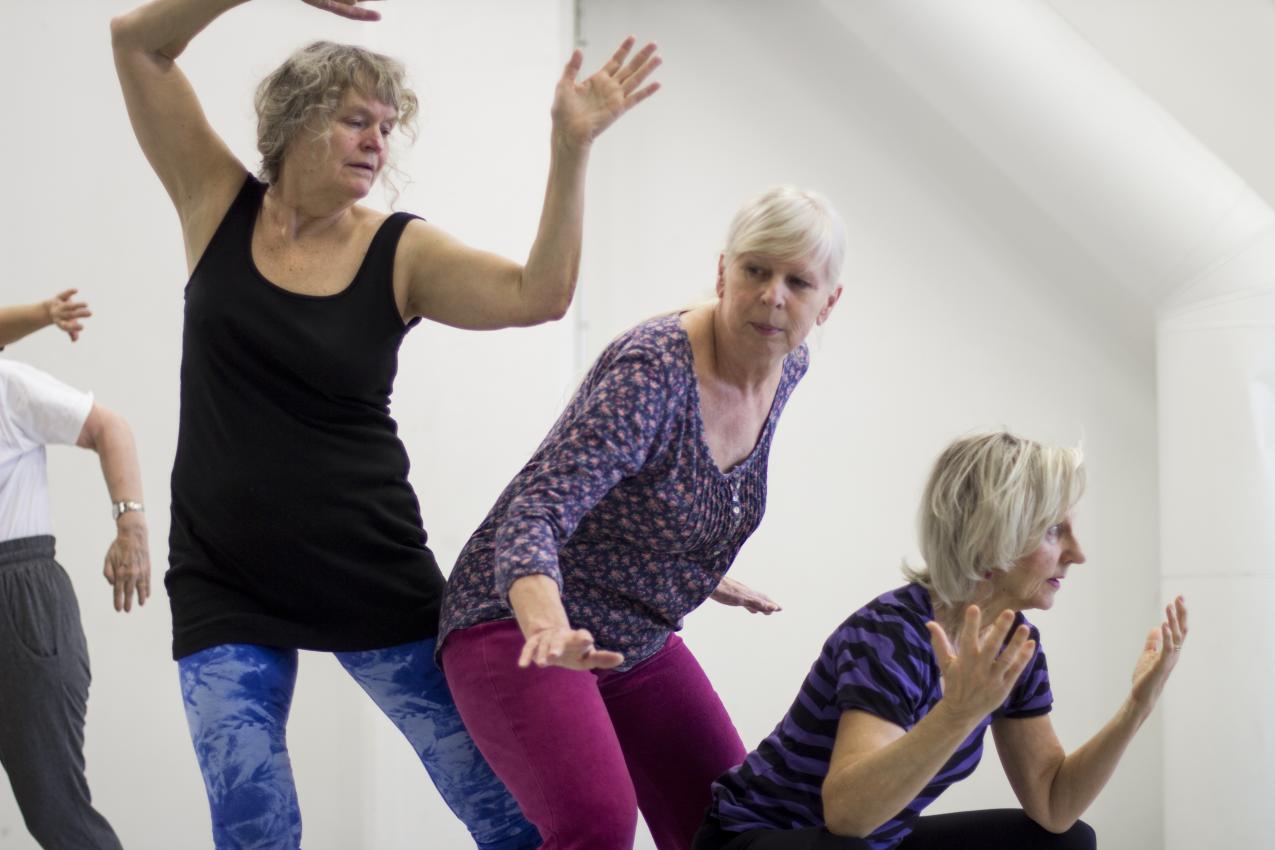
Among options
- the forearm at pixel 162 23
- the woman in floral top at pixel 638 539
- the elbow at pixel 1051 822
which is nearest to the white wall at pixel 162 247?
the woman in floral top at pixel 638 539

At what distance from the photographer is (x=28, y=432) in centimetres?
255

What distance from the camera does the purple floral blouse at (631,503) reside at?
1.55 metres

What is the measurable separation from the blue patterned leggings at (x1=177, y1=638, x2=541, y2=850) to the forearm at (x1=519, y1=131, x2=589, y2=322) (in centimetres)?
48

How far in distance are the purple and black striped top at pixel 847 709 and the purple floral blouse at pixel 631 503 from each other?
0.67 feet

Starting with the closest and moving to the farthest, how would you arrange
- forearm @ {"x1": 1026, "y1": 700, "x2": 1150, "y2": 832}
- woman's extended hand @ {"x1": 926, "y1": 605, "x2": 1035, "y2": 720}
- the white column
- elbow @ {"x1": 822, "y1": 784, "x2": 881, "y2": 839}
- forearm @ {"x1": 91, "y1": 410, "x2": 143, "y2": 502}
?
woman's extended hand @ {"x1": 926, "y1": 605, "x2": 1035, "y2": 720}, elbow @ {"x1": 822, "y1": 784, "x2": 881, "y2": 839}, forearm @ {"x1": 1026, "y1": 700, "x2": 1150, "y2": 832}, forearm @ {"x1": 91, "y1": 410, "x2": 143, "y2": 502}, the white column

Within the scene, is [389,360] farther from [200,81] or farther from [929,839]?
[200,81]

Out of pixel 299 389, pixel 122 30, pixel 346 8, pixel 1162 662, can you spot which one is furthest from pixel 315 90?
pixel 1162 662

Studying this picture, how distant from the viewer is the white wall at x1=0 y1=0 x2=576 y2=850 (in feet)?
11.3

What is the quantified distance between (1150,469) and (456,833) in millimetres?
1975

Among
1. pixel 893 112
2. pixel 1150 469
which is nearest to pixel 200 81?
pixel 893 112

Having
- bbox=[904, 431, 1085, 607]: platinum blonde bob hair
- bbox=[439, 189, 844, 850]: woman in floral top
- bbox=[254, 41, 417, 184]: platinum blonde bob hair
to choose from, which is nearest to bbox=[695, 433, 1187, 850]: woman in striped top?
bbox=[904, 431, 1085, 607]: platinum blonde bob hair

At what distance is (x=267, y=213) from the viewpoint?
1.78m

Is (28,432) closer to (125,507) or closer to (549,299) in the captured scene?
(125,507)

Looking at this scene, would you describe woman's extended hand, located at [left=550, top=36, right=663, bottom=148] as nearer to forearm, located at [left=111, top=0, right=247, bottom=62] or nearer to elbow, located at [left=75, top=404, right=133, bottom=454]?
forearm, located at [left=111, top=0, right=247, bottom=62]
